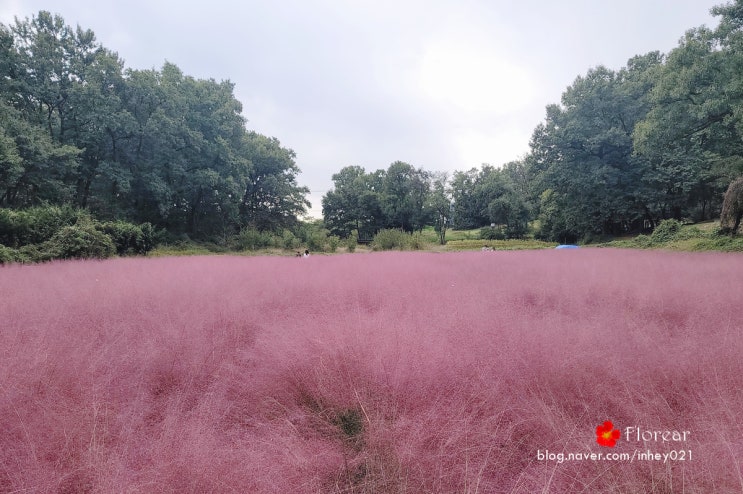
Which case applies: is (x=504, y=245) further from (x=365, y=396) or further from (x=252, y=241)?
(x=365, y=396)

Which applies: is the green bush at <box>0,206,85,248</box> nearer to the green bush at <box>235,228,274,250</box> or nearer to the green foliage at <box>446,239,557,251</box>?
the green bush at <box>235,228,274,250</box>

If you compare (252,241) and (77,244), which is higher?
(77,244)

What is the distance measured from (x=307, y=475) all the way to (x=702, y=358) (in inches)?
116

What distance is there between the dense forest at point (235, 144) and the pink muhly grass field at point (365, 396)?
41.0 feet

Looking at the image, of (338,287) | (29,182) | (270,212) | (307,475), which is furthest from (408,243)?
(307,475)

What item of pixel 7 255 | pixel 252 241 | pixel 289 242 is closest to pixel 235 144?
pixel 252 241

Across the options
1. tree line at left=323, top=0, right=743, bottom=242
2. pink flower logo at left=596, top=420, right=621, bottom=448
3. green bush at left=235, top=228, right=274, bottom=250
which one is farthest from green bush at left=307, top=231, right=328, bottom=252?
pink flower logo at left=596, top=420, right=621, bottom=448

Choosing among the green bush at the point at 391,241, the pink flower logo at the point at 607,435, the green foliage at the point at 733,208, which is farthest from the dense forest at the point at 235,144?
the pink flower logo at the point at 607,435

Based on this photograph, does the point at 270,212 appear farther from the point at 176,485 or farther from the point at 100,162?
the point at 176,485

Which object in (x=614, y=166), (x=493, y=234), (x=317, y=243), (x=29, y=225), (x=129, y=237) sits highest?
(x=614, y=166)

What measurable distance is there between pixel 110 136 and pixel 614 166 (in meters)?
35.1

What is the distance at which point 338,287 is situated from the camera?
5562 mm

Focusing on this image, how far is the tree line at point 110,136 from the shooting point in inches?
644

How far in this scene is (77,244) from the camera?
11.6 metres
